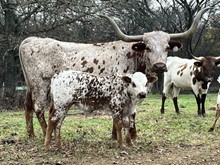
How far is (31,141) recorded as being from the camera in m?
8.80

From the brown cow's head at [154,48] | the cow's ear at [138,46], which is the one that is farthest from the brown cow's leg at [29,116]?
the cow's ear at [138,46]

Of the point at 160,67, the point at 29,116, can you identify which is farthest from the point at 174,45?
the point at 29,116

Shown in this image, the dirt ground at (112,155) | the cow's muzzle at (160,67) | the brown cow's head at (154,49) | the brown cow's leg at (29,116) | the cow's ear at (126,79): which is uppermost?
the brown cow's head at (154,49)

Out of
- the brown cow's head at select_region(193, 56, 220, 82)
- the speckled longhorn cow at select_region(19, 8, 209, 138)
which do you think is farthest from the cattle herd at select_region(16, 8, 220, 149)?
the brown cow's head at select_region(193, 56, 220, 82)

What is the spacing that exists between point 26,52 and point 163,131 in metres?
3.33

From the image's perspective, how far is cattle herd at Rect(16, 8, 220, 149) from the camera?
7617 millimetres

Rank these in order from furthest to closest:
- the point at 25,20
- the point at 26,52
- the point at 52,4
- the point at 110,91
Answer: the point at 25,20, the point at 52,4, the point at 26,52, the point at 110,91

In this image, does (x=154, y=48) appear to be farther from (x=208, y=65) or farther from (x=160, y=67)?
(x=208, y=65)

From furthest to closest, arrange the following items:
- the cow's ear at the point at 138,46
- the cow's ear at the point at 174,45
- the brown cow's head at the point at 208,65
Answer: the brown cow's head at the point at 208,65, the cow's ear at the point at 174,45, the cow's ear at the point at 138,46

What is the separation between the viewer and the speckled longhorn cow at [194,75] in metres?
12.5

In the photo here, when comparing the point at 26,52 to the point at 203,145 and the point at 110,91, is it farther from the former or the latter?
the point at 203,145

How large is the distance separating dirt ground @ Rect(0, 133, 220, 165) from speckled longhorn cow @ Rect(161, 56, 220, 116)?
14.7 ft

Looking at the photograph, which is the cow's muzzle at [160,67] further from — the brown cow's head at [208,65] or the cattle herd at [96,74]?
the brown cow's head at [208,65]

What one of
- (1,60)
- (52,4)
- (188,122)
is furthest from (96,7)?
(188,122)
